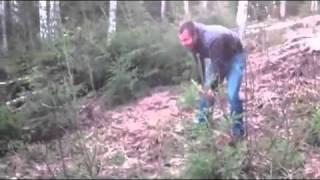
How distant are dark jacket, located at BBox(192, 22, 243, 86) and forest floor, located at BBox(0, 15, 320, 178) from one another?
0.27m

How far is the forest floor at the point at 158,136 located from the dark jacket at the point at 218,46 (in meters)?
0.27

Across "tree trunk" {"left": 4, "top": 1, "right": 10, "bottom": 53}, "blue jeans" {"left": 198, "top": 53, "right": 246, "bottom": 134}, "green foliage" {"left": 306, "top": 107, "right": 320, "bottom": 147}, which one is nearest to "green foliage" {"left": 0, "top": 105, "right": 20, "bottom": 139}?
"blue jeans" {"left": 198, "top": 53, "right": 246, "bottom": 134}

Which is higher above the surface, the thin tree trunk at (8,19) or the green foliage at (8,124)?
the thin tree trunk at (8,19)

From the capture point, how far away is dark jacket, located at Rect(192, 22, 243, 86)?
538 centimetres

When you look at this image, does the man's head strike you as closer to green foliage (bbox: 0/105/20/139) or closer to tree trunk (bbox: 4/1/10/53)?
green foliage (bbox: 0/105/20/139)

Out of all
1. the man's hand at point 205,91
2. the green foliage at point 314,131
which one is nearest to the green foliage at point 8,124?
the man's hand at point 205,91

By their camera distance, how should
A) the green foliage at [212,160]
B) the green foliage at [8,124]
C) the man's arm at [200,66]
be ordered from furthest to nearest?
the green foliage at [8,124] → the man's arm at [200,66] → the green foliage at [212,160]

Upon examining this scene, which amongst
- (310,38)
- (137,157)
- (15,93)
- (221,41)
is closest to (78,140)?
(137,157)

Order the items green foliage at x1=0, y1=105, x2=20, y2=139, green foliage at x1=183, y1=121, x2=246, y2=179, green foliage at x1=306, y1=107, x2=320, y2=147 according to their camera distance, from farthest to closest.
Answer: green foliage at x1=0, y1=105, x2=20, y2=139 < green foliage at x1=306, y1=107, x2=320, y2=147 < green foliage at x1=183, y1=121, x2=246, y2=179

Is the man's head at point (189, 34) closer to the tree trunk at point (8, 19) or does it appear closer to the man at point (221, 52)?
the man at point (221, 52)

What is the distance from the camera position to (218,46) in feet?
17.7

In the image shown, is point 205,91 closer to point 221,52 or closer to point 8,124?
point 221,52

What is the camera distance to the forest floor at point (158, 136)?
423cm

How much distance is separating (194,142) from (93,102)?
3.98 m
